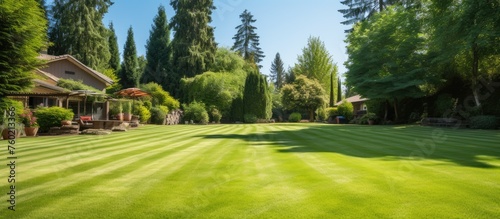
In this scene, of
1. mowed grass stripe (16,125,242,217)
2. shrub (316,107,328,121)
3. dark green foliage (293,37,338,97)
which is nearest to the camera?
mowed grass stripe (16,125,242,217)

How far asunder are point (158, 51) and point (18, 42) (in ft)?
123

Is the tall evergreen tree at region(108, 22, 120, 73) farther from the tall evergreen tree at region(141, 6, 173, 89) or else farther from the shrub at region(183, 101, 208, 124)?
the shrub at region(183, 101, 208, 124)

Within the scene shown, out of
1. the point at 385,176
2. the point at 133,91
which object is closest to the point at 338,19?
the point at 133,91

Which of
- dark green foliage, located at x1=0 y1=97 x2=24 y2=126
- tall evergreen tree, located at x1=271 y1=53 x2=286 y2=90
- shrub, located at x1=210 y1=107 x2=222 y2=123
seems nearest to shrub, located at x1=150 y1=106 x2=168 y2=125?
shrub, located at x1=210 y1=107 x2=222 y2=123

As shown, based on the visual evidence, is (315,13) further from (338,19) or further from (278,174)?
(338,19)

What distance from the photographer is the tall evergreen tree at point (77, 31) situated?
36.7 m

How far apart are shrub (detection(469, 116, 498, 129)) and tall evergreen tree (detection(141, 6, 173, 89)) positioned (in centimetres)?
3722

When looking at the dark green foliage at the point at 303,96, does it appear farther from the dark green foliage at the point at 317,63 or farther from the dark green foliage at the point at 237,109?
the dark green foliage at the point at 317,63

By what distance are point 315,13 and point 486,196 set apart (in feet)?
53.5

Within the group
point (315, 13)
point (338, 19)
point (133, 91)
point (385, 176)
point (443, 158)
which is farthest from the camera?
point (338, 19)

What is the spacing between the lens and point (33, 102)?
24.8m

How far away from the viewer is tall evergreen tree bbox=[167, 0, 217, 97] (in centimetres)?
4291

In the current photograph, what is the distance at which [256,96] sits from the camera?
3794cm

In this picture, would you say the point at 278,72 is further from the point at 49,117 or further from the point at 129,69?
the point at 49,117
